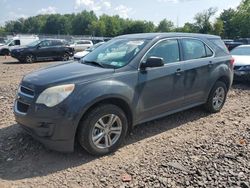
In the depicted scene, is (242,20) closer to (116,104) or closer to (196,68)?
(196,68)

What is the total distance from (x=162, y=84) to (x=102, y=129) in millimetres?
1371

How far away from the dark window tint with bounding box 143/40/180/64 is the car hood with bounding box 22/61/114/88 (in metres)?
0.97

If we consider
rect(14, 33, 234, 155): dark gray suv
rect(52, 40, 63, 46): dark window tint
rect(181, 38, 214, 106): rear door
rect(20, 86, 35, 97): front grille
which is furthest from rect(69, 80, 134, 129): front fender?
rect(52, 40, 63, 46): dark window tint

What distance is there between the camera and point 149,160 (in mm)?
4418

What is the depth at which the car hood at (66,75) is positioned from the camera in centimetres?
429

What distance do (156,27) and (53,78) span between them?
115m

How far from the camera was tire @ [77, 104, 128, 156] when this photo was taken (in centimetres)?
427

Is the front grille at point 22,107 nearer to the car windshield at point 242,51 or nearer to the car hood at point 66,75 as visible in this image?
the car hood at point 66,75

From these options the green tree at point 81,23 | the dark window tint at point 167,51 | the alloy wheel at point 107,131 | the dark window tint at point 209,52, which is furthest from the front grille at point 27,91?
the green tree at point 81,23

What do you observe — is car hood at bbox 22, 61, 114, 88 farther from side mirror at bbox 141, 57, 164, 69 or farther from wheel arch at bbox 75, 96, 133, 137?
side mirror at bbox 141, 57, 164, 69

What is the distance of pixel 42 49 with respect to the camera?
Answer: 68.2 ft

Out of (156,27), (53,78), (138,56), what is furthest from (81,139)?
(156,27)

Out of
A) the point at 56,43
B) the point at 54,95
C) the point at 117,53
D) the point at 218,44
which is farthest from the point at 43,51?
the point at 54,95

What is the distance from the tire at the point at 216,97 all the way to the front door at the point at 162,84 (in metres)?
1.11
